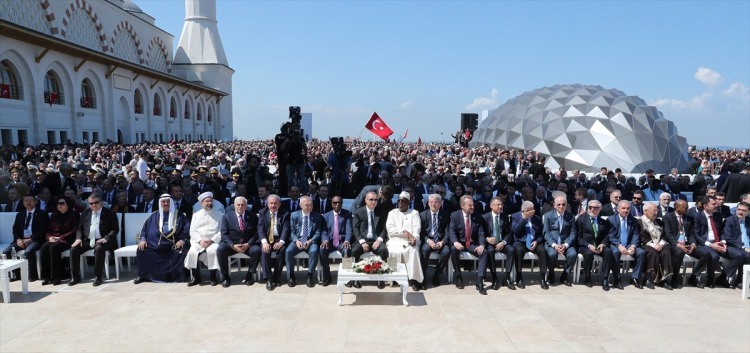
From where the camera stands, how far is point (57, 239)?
7387 mm

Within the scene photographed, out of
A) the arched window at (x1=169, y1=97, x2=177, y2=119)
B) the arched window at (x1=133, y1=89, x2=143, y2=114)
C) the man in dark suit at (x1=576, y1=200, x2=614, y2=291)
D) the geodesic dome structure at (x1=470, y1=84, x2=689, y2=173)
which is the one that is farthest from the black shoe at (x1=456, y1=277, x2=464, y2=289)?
the arched window at (x1=169, y1=97, x2=177, y2=119)

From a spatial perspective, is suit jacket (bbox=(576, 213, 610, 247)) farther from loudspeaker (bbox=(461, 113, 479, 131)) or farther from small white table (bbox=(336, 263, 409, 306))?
loudspeaker (bbox=(461, 113, 479, 131))

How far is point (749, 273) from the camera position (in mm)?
6711

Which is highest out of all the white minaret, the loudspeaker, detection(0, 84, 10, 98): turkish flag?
the white minaret

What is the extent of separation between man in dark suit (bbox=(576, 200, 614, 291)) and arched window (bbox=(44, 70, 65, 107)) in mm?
32838

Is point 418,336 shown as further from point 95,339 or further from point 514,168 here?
point 514,168

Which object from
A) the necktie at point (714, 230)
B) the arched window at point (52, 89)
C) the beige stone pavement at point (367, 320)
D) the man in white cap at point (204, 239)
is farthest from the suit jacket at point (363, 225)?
the arched window at point (52, 89)

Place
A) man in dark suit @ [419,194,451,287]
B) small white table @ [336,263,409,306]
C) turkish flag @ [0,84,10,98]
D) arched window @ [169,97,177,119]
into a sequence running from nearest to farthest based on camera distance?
1. small white table @ [336,263,409,306]
2. man in dark suit @ [419,194,451,287]
3. turkish flag @ [0,84,10,98]
4. arched window @ [169,97,177,119]

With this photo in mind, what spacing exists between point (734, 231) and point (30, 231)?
11.9 m

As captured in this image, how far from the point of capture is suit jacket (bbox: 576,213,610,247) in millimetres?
7445

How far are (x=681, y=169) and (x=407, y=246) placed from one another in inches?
1063

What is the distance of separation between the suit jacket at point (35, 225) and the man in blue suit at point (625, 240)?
9.43 m

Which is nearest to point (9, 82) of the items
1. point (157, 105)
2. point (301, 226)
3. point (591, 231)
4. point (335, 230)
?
point (157, 105)

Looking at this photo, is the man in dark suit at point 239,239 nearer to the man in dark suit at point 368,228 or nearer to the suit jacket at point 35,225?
the man in dark suit at point 368,228
